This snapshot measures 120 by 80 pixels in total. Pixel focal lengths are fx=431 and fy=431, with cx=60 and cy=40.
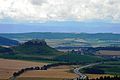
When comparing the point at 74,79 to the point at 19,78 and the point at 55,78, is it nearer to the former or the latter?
the point at 55,78

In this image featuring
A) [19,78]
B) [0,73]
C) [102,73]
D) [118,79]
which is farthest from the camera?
[102,73]

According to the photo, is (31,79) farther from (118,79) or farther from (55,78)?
(118,79)

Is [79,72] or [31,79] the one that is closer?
[31,79]

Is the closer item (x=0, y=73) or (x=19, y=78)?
→ (x=19, y=78)

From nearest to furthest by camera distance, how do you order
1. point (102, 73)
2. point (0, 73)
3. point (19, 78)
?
point (19, 78)
point (0, 73)
point (102, 73)

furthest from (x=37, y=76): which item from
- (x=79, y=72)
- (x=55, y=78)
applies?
(x=79, y=72)

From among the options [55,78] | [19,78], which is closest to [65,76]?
[55,78]

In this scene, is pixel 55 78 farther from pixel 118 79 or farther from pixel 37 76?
pixel 118 79

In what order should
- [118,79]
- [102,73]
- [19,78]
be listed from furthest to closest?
[102,73] < [19,78] < [118,79]

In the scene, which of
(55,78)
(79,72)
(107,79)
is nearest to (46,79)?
(55,78)
